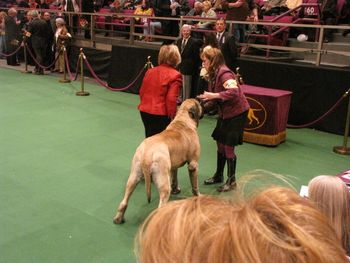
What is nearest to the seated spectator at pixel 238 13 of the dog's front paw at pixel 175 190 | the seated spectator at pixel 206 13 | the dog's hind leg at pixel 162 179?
the seated spectator at pixel 206 13

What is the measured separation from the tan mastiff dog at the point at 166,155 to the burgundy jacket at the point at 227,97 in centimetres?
30

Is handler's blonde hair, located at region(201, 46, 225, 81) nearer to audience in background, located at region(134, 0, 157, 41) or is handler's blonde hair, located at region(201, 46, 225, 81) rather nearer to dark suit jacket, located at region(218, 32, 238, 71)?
dark suit jacket, located at region(218, 32, 238, 71)

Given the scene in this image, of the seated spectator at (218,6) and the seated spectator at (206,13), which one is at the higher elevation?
the seated spectator at (218,6)

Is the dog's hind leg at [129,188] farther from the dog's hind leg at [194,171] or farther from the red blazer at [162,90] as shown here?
the red blazer at [162,90]

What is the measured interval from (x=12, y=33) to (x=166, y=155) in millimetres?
13035

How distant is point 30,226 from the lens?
12.7 ft

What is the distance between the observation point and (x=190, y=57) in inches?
340

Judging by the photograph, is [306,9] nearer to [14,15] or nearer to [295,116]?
[295,116]

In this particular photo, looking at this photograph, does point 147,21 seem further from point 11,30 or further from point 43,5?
point 43,5

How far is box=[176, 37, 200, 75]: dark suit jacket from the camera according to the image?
8547 millimetres

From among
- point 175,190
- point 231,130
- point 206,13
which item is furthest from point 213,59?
point 206,13

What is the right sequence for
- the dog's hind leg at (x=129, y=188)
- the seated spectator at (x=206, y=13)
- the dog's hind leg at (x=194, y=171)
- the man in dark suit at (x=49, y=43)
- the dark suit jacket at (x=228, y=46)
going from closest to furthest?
the dog's hind leg at (x=129, y=188), the dog's hind leg at (x=194, y=171), the dark suit jacket at (x=228, y=46), the seated spectator at (x=206, y=13), the man in dark suit at (x=49, y=43)

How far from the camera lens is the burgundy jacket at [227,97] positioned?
4543 mm

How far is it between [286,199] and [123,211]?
336 cm
